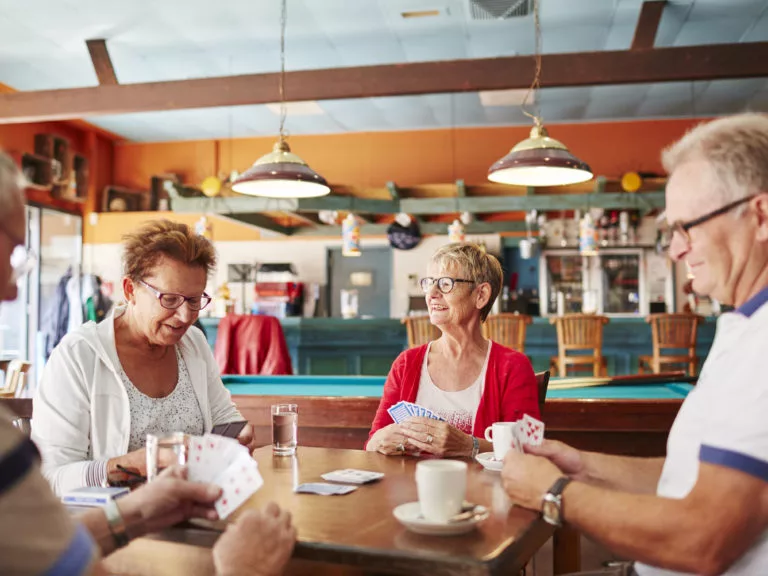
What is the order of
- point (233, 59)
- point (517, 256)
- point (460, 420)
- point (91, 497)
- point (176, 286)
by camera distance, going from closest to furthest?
point (91, 497), point (176, 286), point (460, 420), point (233, 59), point (517, 256)

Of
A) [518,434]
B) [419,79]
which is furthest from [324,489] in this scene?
[419,79]

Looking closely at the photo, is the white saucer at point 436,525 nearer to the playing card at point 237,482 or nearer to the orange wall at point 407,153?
the playing card at point 237,482

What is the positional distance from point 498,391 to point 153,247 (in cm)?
124

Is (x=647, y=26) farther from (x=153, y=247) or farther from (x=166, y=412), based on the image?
(x=166, y=412)

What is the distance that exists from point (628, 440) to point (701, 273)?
2222mm

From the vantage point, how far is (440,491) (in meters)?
1.27

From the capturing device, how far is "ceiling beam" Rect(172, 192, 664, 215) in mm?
7770

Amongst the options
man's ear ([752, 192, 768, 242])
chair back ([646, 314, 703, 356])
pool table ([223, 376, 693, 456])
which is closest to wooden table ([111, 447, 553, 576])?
man's ear ([752, 192, 768, 242])

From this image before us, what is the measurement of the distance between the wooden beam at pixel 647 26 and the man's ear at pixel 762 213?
15.6ft

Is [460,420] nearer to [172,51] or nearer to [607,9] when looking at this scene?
[607,9]

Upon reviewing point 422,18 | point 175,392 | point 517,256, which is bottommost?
point 175,392

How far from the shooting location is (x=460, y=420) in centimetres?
243

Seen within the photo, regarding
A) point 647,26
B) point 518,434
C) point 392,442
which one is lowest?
point 392,442

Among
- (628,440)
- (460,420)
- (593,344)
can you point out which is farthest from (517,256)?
(460,420)
